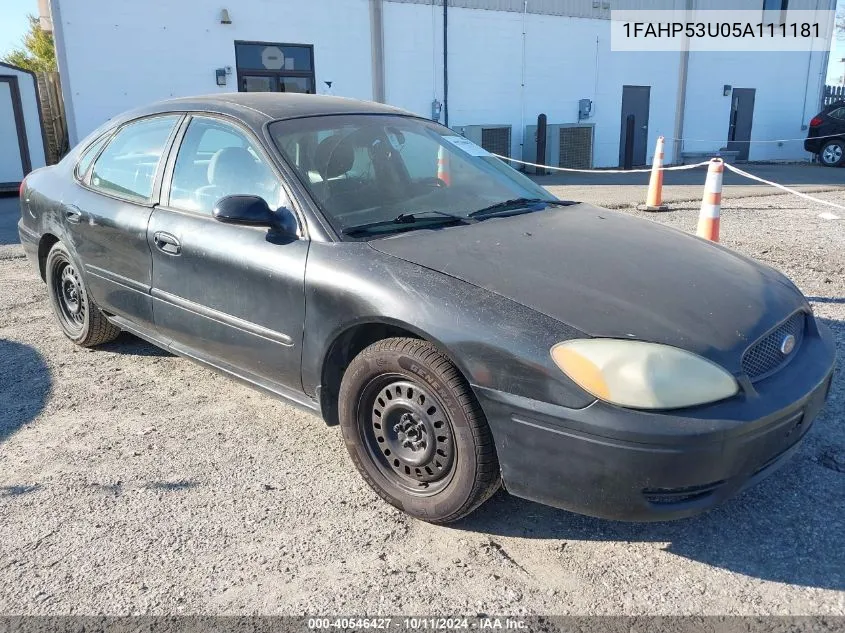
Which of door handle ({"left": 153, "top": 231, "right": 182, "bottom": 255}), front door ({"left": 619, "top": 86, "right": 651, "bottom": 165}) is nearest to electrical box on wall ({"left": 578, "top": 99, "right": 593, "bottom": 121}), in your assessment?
front door ({"left": 619, "top": 86, "right": 651, "bottom": 165})

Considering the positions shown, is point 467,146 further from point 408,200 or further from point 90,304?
point 90,304

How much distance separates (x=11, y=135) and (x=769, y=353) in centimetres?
1348

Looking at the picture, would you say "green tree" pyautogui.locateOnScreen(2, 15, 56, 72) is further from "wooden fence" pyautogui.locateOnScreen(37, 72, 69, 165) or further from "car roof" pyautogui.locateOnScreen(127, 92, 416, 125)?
"car roof" pyautogui.locateOnScreen(127, 92, 416, 125)

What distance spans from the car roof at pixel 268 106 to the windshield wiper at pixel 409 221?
2.58ft

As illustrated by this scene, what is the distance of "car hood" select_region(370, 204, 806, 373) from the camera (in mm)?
2264

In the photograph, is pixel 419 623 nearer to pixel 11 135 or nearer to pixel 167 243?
pixel 167 243

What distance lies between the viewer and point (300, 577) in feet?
7.52

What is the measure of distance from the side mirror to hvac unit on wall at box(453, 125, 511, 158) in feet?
45.8

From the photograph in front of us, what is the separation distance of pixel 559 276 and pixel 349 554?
4.08 ft

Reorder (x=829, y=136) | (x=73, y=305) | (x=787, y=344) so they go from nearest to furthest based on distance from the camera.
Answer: (x=787, y=344), (x=73, y=305), (x=829, y=136)

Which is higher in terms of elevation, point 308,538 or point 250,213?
point 250,213

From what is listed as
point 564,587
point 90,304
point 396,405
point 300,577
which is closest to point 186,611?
point 300,577

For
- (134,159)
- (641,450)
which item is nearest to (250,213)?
(134,159)

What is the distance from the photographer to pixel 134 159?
12.6 feet
